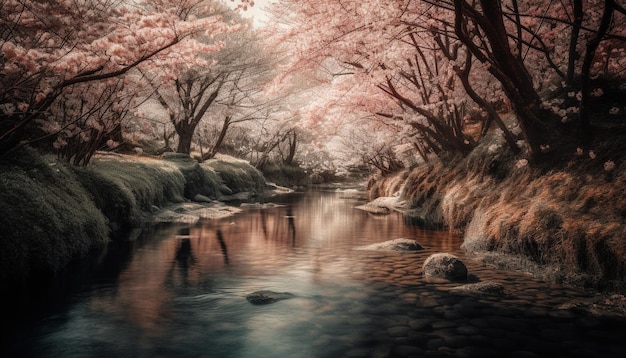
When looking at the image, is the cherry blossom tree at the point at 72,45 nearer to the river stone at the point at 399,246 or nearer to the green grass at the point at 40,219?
the green grass at the point at 40,219

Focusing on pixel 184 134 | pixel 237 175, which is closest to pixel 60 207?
pixel 184 134

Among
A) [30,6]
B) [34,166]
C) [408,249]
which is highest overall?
[30,6]

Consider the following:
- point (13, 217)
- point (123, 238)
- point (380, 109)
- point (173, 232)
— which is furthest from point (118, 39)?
point (380, 109)

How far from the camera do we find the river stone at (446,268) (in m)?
7.18

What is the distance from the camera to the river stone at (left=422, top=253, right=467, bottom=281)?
23.5 ft

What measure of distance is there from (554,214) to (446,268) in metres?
2.10

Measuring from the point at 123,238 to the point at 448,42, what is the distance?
1119 cm

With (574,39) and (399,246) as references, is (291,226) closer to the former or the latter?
(399,246)

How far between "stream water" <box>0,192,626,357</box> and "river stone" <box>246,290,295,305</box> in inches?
5.3

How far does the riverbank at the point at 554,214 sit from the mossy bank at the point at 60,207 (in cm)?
782

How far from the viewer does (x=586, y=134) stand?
28.0 feet

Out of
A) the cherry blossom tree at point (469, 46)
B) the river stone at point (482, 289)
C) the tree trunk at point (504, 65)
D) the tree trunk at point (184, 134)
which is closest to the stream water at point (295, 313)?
the river stone at point (482, 289)

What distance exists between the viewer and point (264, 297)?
6227 millimetres

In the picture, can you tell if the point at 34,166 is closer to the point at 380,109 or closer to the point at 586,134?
the point at 586,134
